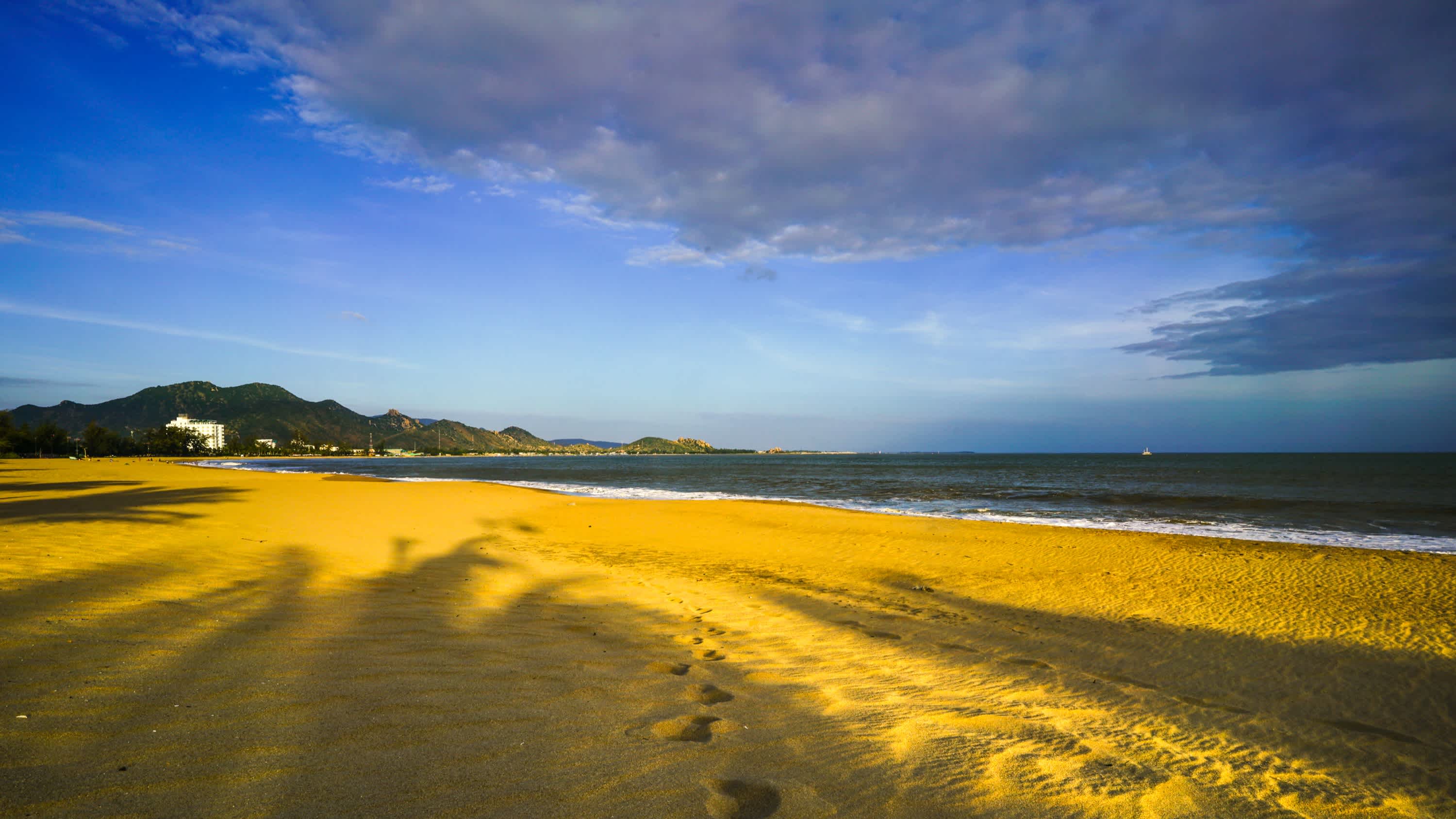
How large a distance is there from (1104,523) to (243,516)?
24185 millimetres

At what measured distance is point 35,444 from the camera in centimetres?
10619

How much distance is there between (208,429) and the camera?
188375mm

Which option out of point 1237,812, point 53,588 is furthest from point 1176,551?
point 53,588

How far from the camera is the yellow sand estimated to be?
2920mm

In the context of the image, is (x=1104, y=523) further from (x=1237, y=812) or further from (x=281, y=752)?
(x=281, y=752)

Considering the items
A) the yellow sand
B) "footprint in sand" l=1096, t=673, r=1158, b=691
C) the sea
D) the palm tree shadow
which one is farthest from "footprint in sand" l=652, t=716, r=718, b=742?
the sea

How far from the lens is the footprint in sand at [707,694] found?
4.37 m

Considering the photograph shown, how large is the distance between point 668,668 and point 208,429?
241m

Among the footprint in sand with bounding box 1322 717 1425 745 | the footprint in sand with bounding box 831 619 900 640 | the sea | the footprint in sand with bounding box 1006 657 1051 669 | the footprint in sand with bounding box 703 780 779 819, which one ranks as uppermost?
the footprint in sand with bounding box 703 780 779 819

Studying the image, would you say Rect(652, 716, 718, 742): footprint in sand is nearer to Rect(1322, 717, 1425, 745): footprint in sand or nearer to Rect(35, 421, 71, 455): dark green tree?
Rect(1322, 717, 1425, 745): footprint in sand

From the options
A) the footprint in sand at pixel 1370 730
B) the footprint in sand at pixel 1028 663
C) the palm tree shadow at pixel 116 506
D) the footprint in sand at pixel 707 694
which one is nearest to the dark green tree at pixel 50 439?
the palm tree shadow at pixel 116 506

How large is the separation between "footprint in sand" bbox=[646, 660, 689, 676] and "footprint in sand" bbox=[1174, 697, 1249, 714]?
413 cm

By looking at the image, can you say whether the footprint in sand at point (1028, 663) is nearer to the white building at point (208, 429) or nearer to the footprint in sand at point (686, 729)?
the footprint in sand at point (686, 729)

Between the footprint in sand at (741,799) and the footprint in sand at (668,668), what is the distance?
6.18 ft
